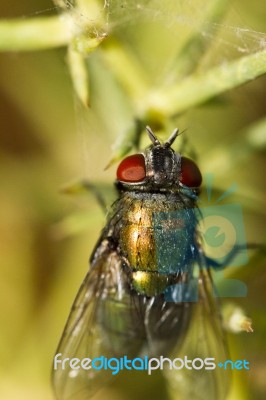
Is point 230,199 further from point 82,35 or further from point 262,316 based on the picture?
point 82,35

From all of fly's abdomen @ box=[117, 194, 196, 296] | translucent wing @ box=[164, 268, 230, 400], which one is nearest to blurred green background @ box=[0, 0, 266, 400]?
translucent wing @ box=[164, 268, 230, 400]

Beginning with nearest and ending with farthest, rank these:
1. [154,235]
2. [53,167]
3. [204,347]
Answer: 1. [154,235]
2. [204,347]
3. [53,167]

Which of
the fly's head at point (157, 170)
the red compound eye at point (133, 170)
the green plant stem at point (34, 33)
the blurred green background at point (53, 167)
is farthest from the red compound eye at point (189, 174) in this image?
the green plant stem at point (34, 33)

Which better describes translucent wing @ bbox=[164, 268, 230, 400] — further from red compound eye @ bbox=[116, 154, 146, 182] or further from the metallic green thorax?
red compound eye @ bbox=[116, 154, 146, 182]

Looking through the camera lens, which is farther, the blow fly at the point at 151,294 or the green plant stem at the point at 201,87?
the blow fly at the point at 151,294

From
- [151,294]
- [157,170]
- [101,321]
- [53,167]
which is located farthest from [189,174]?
[53,167]

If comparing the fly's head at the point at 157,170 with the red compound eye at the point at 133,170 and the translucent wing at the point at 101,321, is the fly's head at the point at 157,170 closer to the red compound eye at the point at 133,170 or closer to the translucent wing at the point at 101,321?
the red compound eye at the point at 133,170

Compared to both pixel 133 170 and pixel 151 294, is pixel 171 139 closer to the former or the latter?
pixel 133 170
